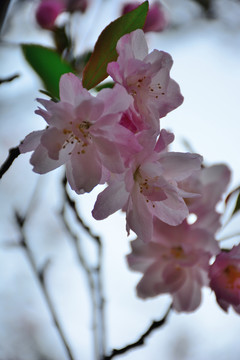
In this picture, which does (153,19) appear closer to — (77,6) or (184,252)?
(77,6)

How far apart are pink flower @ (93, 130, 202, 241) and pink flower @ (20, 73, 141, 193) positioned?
0.9 inches

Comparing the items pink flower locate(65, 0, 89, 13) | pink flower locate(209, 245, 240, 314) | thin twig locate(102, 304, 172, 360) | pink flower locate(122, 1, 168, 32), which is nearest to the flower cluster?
pink flower locate(209, 245, 240, 314)

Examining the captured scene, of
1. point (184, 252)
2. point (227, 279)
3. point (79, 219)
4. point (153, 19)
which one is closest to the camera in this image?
→ point (227, 279)

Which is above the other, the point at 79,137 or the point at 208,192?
the point at 79,137

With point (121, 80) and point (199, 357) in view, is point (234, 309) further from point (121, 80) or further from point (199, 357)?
point (199, 357)

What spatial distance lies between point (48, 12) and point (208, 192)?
113 centimetres

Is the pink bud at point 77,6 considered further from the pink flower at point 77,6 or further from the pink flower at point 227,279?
the pink flower at point 227,279

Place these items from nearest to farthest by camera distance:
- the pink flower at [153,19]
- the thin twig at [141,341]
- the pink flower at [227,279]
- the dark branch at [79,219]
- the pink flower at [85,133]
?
the pink flower at [85,133] < the pink flower at [227,279] < the thin twig at [141,341] < the dark branch at [79,219] < the pink flower at [153,19]

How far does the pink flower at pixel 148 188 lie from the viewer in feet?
1.97

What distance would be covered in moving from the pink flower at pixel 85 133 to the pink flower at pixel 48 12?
4.12 feet

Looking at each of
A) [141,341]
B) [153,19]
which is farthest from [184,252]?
[153,19]

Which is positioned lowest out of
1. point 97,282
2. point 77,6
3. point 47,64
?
point 97,282

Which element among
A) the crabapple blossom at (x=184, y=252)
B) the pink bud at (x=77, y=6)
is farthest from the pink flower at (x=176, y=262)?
the pink bud at (x=77, y=6)

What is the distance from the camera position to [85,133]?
60 centimetres
